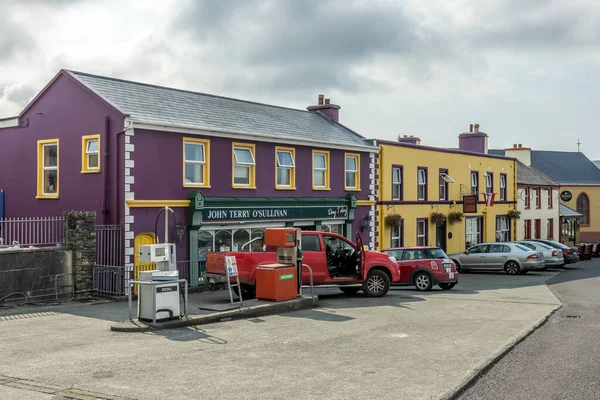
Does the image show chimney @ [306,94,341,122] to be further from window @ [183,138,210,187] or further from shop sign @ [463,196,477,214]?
window @ [183,138,210,187]

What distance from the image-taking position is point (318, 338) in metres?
12.6

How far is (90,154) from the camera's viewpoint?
2098cm

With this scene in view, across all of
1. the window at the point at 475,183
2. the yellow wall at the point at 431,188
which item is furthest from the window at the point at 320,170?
the window at the point at 475,183

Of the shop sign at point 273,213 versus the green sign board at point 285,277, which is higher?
the shop sign at point 273,213

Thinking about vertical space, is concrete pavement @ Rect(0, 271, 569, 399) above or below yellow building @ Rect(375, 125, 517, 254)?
below

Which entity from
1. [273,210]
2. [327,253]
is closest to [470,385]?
[327,253]

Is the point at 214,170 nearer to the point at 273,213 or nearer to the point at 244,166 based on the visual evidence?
the point at 244,166

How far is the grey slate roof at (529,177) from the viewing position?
46741 millimetres

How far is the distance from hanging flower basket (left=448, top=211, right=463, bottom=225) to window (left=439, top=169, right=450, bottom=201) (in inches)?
37.0

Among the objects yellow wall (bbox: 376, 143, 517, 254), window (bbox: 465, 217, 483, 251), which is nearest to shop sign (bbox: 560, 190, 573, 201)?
yellow wall (bbox: 376, 143, 517, 254)

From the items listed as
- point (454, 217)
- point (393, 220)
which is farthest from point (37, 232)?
point (454, 217)

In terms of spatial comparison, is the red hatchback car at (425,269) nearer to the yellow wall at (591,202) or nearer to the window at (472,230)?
the window at (472,230)

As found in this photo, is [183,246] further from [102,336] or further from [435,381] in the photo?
[435,381]

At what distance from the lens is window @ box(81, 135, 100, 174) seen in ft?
67.8
